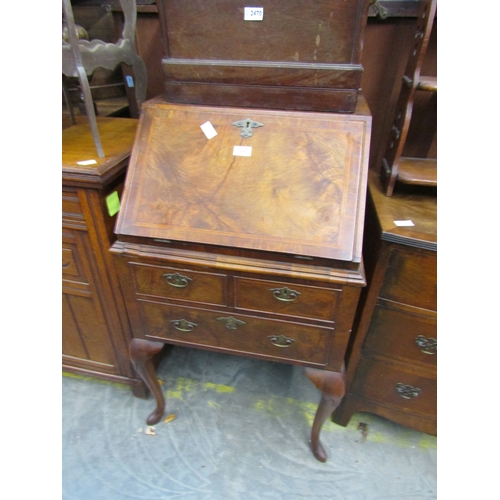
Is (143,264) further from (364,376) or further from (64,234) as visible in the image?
(364,376)

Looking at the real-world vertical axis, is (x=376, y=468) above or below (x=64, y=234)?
below

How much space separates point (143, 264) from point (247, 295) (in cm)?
35

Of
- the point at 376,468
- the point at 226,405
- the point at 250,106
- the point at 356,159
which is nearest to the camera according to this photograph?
the point at 356,159

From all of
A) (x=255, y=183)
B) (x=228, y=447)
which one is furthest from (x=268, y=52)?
(x=228, y=447)

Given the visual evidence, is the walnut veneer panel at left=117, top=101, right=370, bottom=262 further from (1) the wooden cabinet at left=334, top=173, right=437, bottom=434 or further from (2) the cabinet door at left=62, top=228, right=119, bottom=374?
(2) the cabinet door at left=62, top=228, right=119, bottom=374

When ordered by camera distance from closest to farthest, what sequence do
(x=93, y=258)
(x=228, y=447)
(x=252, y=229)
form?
1. (x=252, y=229)
2. (x=93, y=258)
3. (x=228, y=447)

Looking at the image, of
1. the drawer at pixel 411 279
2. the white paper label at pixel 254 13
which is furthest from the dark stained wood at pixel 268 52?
the drawer at pixel 411 279

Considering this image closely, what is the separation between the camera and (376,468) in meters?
1.42

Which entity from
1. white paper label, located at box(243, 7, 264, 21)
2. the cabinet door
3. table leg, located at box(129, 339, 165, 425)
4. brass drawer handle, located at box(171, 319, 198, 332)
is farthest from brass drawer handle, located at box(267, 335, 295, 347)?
white paper label, located at box(243, 7, 264, 21)

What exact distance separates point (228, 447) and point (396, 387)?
755 millimetres

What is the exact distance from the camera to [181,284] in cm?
111

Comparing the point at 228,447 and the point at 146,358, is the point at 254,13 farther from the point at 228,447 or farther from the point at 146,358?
the point at 228,447

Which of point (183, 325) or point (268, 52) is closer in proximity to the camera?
point (268, 52)

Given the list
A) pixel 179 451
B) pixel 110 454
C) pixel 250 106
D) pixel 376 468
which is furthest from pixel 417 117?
pixel 110 454
